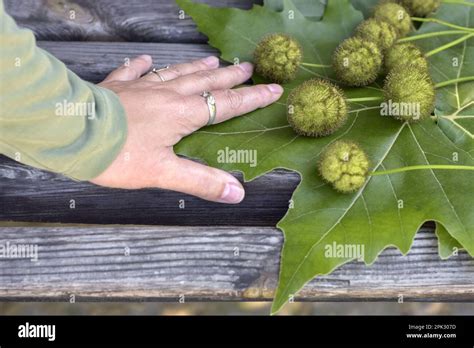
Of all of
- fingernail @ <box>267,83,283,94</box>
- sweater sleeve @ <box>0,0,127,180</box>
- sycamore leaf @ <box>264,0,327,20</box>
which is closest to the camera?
sweater sleeve @ <box>0,0,127,180</box>

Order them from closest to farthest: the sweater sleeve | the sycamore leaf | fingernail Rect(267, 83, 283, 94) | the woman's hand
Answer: the sweater sleeve → the woman's hand → fingernail Rect(267, 83, 283, 94) → the sycamore leaf

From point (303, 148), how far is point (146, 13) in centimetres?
36

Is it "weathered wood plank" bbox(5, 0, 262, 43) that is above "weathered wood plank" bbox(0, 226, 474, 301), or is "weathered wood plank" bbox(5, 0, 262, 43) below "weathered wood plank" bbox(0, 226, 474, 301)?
above

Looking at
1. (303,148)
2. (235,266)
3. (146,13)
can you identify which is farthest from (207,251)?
(146,13)

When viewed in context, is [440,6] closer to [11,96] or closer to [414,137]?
[414,137]

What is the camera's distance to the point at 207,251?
2.20ft

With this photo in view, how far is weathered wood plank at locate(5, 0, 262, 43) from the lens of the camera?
963 mm

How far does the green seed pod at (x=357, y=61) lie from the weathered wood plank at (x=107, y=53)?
19 cm

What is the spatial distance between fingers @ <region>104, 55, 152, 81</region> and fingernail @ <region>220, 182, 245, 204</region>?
22 cm

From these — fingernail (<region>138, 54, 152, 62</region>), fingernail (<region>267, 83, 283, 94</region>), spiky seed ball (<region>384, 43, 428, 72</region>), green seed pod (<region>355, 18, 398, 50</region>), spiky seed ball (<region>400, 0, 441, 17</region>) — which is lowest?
fingernail (<region>267, 83, 283, 94</region>)

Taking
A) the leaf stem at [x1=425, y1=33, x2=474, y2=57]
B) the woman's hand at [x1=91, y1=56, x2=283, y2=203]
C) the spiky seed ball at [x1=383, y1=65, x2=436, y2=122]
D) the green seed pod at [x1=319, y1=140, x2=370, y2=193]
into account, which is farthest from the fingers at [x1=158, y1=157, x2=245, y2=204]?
the leaf stem at [x1=425, y1=33, x2=474, y2=57]

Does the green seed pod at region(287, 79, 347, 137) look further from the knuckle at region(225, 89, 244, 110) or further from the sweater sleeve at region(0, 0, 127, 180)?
the sweater sleeve at region(0, 0, 127, 180)

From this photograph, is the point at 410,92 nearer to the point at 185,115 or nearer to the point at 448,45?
the point at 448,45

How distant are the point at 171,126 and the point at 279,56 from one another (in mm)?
171
